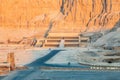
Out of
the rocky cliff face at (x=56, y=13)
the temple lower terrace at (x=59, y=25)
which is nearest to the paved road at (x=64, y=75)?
the temple lower terrace at (x=59, y=25)

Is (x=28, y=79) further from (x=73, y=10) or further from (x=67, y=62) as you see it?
(x=73, y=10)

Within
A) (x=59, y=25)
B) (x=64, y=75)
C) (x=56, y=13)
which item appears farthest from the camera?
(x=56, y=13)

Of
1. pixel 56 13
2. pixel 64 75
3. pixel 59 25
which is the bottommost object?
pixel 64 75

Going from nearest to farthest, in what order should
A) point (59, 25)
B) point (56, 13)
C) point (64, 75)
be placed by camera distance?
point (64, 75)
point (59, 25)
point (56, 13)

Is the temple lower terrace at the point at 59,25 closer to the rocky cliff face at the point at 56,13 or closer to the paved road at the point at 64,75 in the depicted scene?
the rocky cliff face at the point at 56,13

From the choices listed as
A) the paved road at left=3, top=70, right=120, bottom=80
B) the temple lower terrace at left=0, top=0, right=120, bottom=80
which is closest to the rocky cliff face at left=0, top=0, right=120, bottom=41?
the temple lower terrace at left=0, top=0, right=120, bottom=80

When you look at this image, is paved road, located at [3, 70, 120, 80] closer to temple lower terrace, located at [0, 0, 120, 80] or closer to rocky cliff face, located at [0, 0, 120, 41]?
temple lower terrace, located at [0, 0, 120, 80]

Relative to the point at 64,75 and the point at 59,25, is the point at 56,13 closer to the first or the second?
the point at 59,25

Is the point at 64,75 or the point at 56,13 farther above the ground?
the point at 56,13

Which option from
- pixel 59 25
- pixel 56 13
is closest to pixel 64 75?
pixel 59 25

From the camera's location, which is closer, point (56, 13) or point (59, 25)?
point (59, 25)
